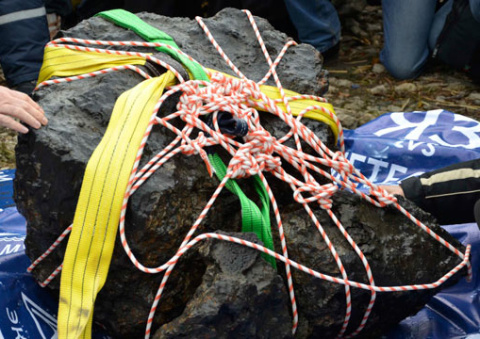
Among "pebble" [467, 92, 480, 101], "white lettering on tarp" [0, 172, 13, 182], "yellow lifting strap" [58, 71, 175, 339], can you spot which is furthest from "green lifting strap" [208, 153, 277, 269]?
"pebble" [467, 92, 480, 101]

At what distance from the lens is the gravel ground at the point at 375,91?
11.7 ft

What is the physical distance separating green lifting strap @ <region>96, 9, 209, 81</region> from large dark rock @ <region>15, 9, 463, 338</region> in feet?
0.45

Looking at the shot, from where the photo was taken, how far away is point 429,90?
3863mm

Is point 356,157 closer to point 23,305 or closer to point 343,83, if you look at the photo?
point 343,83

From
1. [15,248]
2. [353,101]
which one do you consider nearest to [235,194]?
[15,248]

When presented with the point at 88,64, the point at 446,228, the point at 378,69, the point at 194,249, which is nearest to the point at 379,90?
the point at 378,69

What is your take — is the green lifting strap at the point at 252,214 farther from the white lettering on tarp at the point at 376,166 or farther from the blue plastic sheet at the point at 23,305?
the white lettering on tarp at the point at 376,166

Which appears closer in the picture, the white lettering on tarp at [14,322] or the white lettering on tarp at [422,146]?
the white lettering on tarp at [14,322]

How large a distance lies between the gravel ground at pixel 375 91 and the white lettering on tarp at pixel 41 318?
5.18 feet

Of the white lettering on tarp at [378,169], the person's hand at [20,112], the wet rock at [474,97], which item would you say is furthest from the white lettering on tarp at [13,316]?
the wet rock at [474,97]

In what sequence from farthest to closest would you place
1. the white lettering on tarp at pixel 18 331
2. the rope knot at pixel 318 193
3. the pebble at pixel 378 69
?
the pebble at pixel 378 69 < the white lettering on tarp at pixel 18 331 < the rope knot at pixel 318 193

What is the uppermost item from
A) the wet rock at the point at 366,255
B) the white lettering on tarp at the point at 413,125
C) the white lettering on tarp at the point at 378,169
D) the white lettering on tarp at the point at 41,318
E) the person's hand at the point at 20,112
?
the person's hand at the point at 20,112

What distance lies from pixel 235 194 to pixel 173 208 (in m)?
0.18

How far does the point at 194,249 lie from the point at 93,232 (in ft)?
0.82
